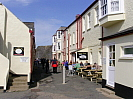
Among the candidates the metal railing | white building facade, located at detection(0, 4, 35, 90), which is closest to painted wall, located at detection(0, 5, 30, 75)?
white building facade, located at detection(0, 4, 35, 90)

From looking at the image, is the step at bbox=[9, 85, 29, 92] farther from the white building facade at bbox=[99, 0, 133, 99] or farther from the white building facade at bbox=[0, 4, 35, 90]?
the white building facade at bbox=[99, 0, 133, 99]

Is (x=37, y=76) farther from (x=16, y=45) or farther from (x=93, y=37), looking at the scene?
(x=93, y=37)

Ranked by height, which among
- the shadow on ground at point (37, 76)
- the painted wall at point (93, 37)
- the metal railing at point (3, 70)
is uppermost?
the painted wall at point (93, 37)

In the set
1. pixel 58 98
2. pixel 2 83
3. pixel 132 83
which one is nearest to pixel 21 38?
pixel 2 83

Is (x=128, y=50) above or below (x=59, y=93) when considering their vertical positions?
above

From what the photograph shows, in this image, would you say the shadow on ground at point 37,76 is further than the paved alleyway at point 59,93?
Yes

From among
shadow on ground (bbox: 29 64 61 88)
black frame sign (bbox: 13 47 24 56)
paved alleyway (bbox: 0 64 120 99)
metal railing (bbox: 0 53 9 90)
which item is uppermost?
black frame sign (bbox: 13 47 24 56)

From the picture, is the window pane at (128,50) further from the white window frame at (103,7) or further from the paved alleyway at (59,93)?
the white window frame at (103,7)

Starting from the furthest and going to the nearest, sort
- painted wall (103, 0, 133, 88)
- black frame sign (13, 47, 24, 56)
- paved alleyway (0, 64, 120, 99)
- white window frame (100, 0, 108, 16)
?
1. black frame sign (13, 47, 24, 56)
2. white window frame (100, 0, 108, 16)
3. paved alleyway (0, 64, 120, 99)
4. painted wall (103, 0, 133, 88)

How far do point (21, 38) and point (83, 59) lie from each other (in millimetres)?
8762

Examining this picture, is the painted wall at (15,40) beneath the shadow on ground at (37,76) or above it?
above

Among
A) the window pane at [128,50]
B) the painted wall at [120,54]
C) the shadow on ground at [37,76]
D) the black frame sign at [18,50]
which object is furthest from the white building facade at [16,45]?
the window pane at [128,50]

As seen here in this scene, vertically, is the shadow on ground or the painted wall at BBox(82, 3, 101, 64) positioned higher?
the painted wall at BBox(82, 3, 101, 64)

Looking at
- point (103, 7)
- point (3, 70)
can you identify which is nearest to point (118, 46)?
point (103, 7)
